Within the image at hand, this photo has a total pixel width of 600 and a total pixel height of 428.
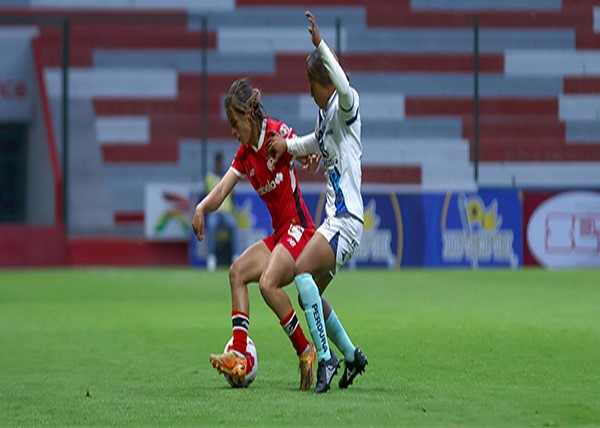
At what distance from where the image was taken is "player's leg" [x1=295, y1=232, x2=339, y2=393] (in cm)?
756

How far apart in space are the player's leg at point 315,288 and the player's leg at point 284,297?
172mm

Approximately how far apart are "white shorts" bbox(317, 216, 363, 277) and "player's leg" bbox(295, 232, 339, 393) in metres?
0.03

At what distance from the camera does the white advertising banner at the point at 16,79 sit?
89.8 feet

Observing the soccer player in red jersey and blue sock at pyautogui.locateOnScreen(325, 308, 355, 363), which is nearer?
blue sock at pyautogui.locateOnScreen(325, 308, 355, 363)

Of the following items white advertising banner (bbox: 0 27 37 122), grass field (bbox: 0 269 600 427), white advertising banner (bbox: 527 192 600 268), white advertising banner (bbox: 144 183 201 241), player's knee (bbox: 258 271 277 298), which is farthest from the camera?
white advertising banner (bbox: 0 27 37 122)

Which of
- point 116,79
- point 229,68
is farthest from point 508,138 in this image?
point 116,79

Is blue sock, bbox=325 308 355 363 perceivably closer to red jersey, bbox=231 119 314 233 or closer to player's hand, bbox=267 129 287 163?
red jersey, bbox=231 119 314 233

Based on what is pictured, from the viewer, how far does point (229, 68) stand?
92.1 feet

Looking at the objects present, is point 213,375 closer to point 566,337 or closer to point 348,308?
point 566,337

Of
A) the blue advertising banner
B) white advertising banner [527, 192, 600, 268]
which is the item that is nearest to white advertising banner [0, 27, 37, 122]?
the blue advertising banner

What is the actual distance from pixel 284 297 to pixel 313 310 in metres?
0.30

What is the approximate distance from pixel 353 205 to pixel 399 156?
17.8 metres

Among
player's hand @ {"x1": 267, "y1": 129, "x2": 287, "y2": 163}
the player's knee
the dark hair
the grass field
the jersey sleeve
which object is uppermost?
the jersey sleeve

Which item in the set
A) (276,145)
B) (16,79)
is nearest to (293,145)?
(276,145)
